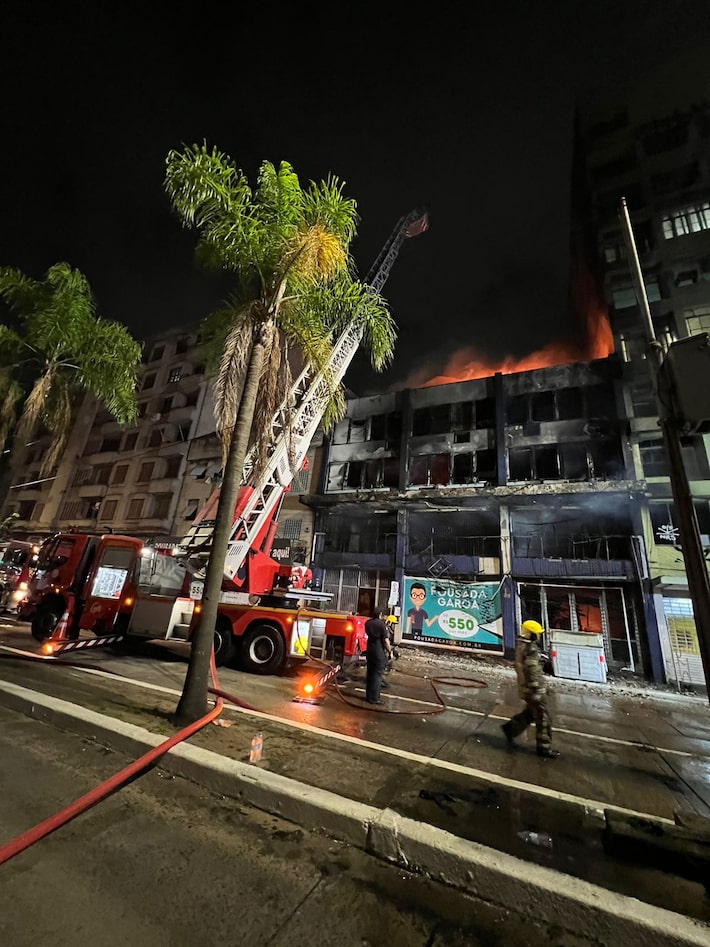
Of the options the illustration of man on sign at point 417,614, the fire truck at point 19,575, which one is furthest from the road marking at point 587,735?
the illustration of man on sign at point 417,614

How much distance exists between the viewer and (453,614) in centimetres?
2047

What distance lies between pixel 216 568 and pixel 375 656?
158 inches

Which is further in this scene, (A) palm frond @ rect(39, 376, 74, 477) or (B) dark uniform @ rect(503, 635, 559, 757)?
(A) palm frond @ rect(39, 376, 74, 477)

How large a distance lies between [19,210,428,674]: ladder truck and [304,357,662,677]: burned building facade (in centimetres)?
970

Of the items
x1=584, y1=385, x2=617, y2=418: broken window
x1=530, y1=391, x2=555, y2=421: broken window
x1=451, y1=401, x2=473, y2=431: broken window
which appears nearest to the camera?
x1=584, y1=385, x2=617, y2=418: broken window

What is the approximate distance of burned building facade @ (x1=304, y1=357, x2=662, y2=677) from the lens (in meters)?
18.7

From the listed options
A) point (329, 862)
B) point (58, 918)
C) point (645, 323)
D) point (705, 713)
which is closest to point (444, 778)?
point (329, 862)

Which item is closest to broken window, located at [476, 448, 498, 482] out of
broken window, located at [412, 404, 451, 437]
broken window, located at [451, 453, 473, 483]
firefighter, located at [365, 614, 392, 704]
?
broken window, located at [451, 453, 473, 483]

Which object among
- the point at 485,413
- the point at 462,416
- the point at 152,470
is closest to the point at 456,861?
the point at 485,413

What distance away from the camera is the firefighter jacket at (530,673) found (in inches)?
236

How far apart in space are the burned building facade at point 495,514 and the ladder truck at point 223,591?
31.8ft

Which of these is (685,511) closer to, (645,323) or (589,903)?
(645,323)

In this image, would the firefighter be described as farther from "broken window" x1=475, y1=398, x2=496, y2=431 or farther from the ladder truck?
"broken window" x1=475, y1=398, x2=496, y2=431

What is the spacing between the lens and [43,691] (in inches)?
244
